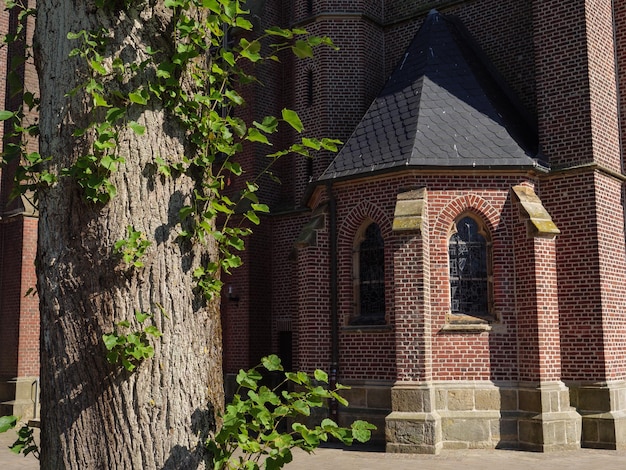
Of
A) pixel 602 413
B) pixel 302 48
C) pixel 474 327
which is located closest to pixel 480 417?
pixel 474 327

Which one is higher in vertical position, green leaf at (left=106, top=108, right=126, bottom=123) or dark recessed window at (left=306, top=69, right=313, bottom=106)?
dark recessed window at (left=306, top=69, right=313, bottom=106)

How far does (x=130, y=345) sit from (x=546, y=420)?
10.2m

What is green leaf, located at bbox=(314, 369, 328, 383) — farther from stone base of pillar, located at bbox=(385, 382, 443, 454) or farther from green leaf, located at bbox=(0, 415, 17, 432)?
stone base of pillar, located at bbox=(385, 382, 443, 454)

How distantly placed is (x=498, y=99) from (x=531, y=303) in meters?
4.11

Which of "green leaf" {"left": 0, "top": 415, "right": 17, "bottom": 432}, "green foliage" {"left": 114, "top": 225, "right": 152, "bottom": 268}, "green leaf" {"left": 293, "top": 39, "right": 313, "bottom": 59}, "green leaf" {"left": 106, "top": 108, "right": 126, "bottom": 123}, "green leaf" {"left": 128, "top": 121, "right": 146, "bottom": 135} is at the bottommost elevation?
"green leaf" {"left": 0, "top": 415, "right": 17, "bottom": 432}

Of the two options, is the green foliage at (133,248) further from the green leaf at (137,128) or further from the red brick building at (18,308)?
the red brick building at (18,308)

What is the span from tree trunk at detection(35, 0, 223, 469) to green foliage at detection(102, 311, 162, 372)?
0.04 meters

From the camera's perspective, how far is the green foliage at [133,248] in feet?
7.52

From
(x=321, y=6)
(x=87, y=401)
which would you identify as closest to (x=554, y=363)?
(x=321, y=6)

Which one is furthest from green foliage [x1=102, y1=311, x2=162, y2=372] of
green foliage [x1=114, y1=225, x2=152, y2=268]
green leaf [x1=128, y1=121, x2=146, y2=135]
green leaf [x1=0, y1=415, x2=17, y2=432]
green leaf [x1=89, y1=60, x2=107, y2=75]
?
green leaf [x1=89, y1=60, x2=107, y2=75]

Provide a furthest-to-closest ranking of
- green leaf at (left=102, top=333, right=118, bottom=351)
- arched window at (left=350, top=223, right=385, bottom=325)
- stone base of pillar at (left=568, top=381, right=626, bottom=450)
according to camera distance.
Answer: arched window at (left=350, top=223, right=385, bottom=325) < stone base of pillar at (left=568, top=381, right=626, bottom=450) < green leaf at (left=102, top=333, right=118, bottom=351)

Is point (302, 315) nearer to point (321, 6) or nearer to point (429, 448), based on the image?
point (429, 448)

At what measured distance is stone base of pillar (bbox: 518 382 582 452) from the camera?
11.2m

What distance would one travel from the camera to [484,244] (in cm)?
1235
